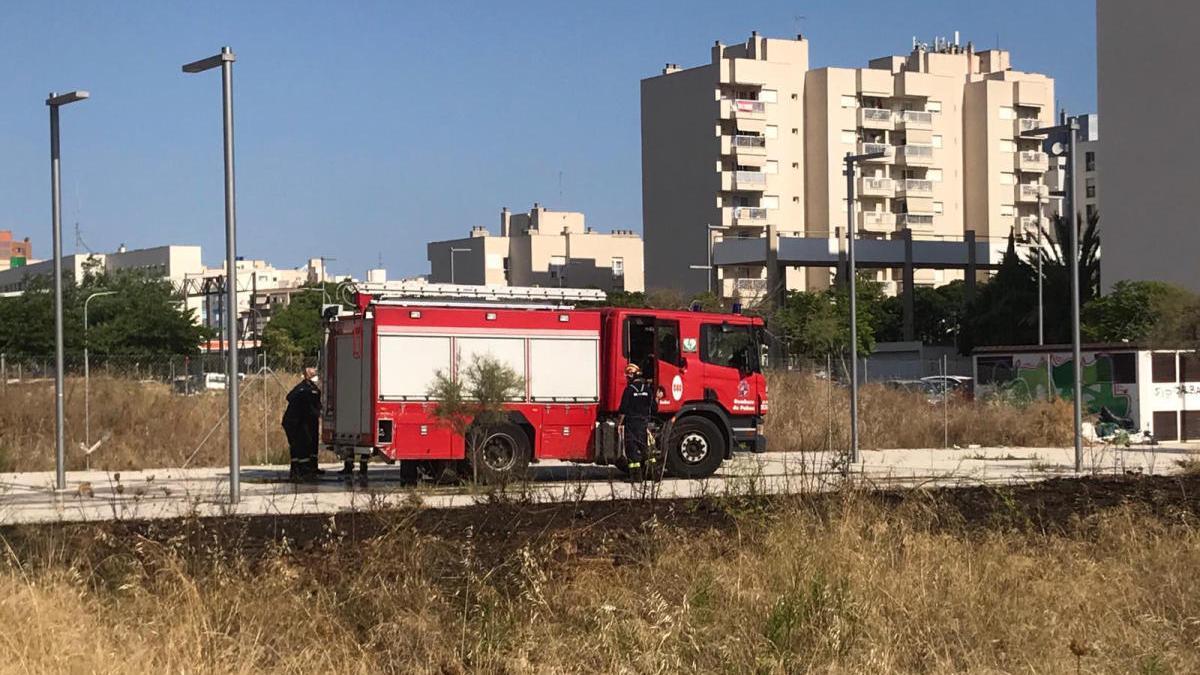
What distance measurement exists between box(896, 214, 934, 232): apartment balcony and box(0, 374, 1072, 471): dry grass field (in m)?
66.1

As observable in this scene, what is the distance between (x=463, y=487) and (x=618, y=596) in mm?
7720

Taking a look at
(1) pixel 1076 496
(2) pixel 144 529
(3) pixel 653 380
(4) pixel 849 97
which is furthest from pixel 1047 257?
(2) pixel 144 529

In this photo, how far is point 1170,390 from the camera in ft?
126

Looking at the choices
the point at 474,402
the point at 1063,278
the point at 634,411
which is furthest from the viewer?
the point at 1063,278

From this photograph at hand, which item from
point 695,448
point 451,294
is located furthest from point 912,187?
point 451,294

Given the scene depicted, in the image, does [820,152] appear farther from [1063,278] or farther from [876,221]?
[1063,278]

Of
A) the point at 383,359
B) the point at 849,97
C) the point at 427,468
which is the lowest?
the point at 427,468

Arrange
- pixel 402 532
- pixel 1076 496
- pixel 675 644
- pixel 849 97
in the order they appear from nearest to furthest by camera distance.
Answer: pixel 675 644
pixel 402 532
pixel 1076 496
pixel 849 97

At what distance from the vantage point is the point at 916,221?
10506cm

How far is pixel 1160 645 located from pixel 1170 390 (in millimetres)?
30630

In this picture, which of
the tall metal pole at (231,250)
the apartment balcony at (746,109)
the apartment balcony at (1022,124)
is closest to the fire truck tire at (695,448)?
the tall metal pole at (231,250)

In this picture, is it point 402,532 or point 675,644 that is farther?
point 402,532

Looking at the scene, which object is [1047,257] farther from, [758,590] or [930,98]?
[758,590]

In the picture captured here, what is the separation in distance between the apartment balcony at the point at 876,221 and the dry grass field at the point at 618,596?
90927mm
